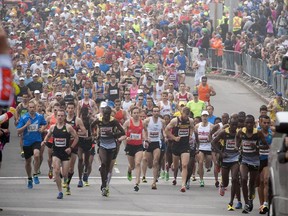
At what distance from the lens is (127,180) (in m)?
24.8

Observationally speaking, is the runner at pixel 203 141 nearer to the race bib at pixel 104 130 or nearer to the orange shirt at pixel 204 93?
the race bib at pixel 104 130

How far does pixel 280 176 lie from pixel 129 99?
1962 cm

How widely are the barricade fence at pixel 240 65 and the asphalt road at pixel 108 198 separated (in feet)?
28.1

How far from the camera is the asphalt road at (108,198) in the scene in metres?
18.6

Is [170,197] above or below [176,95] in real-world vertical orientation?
below

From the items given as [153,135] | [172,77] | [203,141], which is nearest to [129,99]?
[172,77]

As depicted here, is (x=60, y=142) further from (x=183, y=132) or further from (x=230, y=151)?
(x=230, y=151)

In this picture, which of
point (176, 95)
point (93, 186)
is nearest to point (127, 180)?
point (93, 186)

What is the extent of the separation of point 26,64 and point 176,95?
785 centimetres

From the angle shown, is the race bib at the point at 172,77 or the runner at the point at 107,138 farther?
the race bib at the point at 172,77

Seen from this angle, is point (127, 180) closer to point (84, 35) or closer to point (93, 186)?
point (93, 186)

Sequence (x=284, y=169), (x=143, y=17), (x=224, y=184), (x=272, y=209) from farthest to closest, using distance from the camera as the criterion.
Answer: (x=143, y=17)
(x=224, y=184)
(x=272, y=209)
(x=284, y=169)

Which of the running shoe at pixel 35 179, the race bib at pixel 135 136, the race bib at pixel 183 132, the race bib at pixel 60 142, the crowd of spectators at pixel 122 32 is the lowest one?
the running shoe at pixel 35 179

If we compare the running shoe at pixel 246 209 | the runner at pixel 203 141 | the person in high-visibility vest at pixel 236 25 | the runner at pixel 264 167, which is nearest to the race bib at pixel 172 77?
the person in high-visibility vest at pixel 236 25
